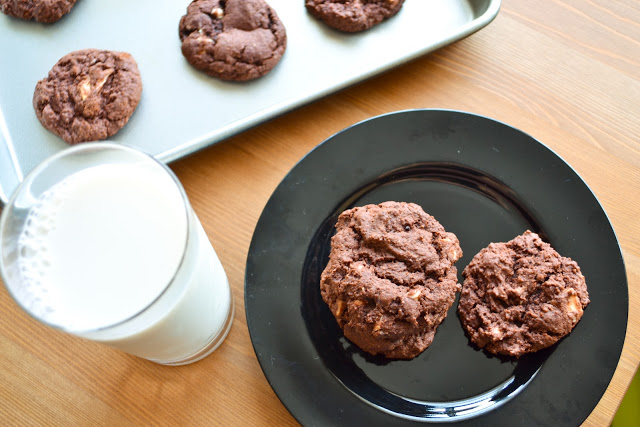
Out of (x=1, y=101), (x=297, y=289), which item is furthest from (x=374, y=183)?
(x=1, y=101)

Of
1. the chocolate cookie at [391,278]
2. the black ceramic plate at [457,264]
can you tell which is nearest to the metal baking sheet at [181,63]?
the black ceramic plate at [457,264]

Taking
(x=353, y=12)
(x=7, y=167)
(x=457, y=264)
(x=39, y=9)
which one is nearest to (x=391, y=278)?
(x=457, y=264)

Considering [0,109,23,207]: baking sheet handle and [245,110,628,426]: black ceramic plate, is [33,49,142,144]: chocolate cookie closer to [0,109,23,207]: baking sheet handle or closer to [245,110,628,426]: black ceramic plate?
[0,109,23,207]: baking sheet handle

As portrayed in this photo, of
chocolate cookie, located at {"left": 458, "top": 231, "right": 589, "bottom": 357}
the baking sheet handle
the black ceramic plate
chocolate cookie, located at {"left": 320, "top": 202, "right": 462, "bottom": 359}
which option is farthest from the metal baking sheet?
chocolate cookie, located at {"left": 458, "top": 231, "right": 589, "bottom": 357}

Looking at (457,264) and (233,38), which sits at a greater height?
(233,38)

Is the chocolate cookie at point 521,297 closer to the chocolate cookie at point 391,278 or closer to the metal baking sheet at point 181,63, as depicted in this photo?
the chocolate cookie at point 391,278

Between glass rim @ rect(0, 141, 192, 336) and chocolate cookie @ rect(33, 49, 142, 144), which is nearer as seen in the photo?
glass rim @ rect(0, 141, 192, 336)

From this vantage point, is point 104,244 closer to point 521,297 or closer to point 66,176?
point 66,176
